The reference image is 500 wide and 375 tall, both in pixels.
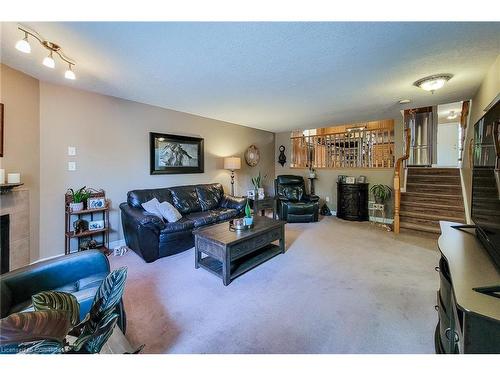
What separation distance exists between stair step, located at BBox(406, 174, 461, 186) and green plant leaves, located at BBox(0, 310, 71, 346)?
6107 millimetres

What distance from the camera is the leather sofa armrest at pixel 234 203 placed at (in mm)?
4059

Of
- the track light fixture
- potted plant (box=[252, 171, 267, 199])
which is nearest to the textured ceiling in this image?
the track light fixture

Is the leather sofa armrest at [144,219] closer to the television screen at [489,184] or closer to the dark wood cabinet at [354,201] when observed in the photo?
the television screen at [489,184]

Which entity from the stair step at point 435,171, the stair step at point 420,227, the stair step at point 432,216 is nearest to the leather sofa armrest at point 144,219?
the stair step at point 420,227

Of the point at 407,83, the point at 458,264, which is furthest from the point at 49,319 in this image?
the point at 407,83

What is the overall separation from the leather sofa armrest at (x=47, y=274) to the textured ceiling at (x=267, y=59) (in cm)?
171

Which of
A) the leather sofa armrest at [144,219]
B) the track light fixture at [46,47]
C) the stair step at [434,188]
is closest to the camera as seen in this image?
the track light fixture at [46,47]

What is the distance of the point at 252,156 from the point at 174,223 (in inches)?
126

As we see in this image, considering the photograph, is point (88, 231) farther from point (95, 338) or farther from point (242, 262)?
point (95, 338)

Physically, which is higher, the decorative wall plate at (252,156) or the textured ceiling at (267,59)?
the textured ceiling at (267,59)

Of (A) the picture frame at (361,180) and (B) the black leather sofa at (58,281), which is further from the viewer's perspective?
(A) the picture frame at (361,180)

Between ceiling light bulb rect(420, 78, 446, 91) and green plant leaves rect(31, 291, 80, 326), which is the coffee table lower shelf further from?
ceiling light bulb rect(420, 78, 446, 91)

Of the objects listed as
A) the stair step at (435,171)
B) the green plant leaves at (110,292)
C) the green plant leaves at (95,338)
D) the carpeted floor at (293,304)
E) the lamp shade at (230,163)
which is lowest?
the carpeted floor at (293,304)
